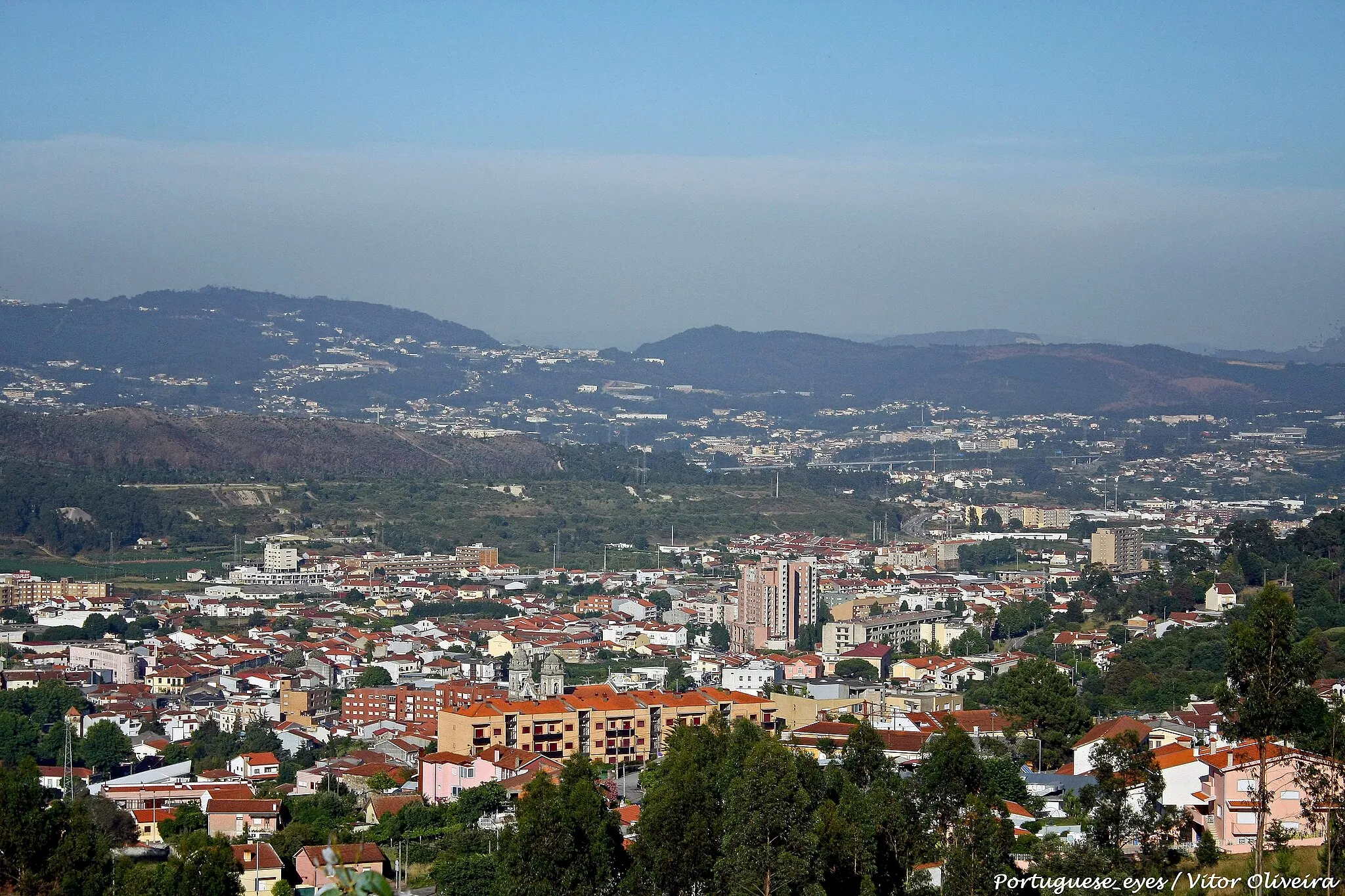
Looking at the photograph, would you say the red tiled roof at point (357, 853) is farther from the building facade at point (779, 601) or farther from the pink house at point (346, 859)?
the building facade at point (779, 601)

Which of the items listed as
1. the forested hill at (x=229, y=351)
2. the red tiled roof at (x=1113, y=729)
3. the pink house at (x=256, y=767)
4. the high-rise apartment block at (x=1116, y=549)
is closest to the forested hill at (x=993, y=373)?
the forested hill at (x=229, y=351)

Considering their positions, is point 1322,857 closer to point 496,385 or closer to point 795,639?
point 795,639

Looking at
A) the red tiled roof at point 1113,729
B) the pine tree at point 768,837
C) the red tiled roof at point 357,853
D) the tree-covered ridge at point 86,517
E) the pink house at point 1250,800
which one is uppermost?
the pink house at point 1250,800

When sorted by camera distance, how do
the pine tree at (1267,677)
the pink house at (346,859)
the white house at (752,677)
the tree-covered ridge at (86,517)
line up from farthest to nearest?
the tree-covered ridge at (86,517) → the white house at (752,677) → the pink house at (346,859) → the pine tree at (1267,677)

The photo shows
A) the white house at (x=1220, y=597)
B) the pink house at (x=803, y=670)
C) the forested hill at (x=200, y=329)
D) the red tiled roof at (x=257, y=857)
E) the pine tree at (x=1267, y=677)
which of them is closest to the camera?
the pine tree at (x=1267, y=677)

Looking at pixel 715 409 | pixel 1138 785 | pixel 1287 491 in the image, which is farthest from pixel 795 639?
pixel 715 409

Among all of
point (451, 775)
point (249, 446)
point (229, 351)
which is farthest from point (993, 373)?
point (451, 775)

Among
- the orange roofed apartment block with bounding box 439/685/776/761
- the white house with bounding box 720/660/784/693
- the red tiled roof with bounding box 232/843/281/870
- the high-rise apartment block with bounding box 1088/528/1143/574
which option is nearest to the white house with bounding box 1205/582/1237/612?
the white house with bounding box 720/660/784/693

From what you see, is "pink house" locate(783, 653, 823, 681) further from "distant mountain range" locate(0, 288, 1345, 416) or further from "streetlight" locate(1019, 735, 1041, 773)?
"distant mountain range" locate(0, 288, 1345, 416)
